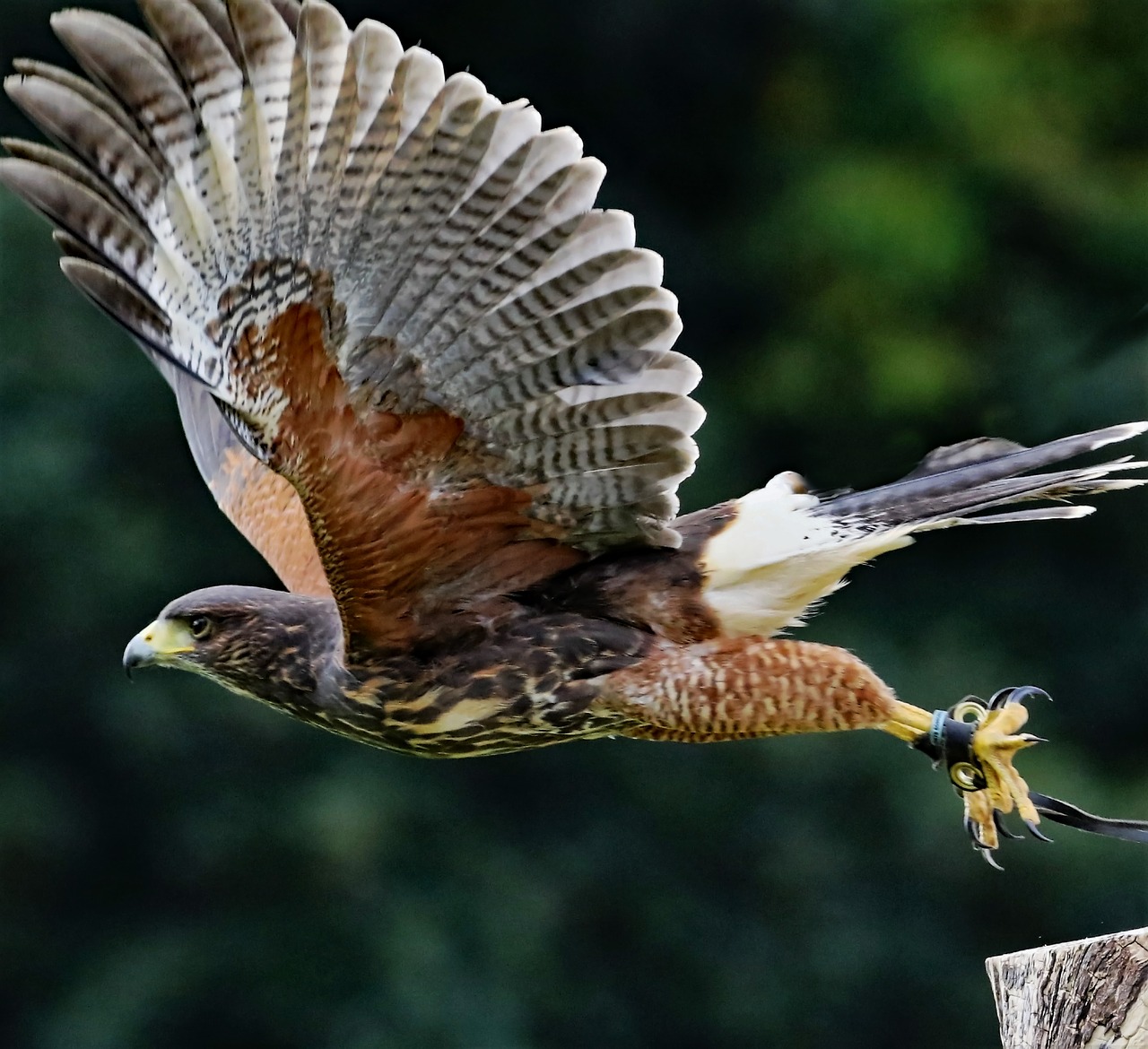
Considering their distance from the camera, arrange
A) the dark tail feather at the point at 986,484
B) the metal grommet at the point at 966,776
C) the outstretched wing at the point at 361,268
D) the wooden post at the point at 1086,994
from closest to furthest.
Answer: the wooden post at the point at 1086,994
the outstretched wing at the point at 361,268
the dark tail feather at the point at 986,484
the metal grommet at the point at 966,776

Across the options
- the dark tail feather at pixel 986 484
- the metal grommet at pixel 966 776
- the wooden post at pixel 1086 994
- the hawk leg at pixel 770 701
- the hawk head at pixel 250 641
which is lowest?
the wooden post at pixel 1086 994

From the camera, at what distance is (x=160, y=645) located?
3707 millimetres

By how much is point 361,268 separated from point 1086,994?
1.58 metres

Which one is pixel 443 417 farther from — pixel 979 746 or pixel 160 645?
pixel 979 746

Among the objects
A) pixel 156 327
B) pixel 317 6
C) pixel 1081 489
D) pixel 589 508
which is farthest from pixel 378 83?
pixel 1081 489

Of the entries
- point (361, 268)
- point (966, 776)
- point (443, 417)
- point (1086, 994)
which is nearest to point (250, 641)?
point (443, 417)

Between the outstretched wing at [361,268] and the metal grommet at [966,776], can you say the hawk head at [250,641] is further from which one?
the metal grommet at [966,776]

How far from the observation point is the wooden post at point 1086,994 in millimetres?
2703

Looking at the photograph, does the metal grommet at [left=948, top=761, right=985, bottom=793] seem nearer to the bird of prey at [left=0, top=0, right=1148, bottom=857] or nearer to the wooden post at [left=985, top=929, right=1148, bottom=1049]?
the bird of prey at [left=0, top=0, right=1148, bottom=857]

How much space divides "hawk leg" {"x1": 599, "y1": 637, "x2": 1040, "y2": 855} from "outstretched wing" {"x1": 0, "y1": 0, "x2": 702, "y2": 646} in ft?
1.25

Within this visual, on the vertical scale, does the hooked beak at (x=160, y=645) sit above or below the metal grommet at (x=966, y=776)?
above

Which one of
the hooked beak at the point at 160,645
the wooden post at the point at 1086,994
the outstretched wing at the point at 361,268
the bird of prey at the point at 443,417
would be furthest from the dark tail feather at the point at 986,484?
the hooked beak at the point at 160,645

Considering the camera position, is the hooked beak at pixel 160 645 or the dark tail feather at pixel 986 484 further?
the hooked beak at pixel 160 645

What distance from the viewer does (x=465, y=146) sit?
9.78ft
